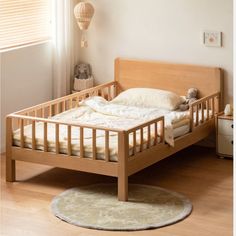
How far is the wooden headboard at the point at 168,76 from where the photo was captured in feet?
17.5

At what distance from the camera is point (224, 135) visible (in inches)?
201

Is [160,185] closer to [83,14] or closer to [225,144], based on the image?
[225,144]

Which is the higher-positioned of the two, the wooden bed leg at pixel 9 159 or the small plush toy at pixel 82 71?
the small plush toy at pixel 82 71

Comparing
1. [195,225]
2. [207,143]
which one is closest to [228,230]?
[195,225]

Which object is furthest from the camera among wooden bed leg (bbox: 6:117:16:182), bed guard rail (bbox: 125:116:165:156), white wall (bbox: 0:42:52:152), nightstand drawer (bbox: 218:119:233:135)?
white wall (bbox: 0:42:52:152)

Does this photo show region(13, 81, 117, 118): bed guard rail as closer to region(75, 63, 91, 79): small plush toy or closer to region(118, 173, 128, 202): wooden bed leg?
region(75, 63, 91, 79): small plush toy

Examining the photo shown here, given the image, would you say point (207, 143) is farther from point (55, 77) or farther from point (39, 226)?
point (39, 226)

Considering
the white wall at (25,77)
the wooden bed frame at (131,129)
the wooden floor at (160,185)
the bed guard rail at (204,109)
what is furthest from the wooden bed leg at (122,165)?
the white wall at (25,77)

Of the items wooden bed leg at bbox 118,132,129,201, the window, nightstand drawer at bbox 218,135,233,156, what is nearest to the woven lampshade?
the window

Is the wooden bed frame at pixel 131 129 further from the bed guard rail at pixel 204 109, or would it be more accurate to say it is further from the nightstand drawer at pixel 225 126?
the nightstand drawer at pixel 225 126

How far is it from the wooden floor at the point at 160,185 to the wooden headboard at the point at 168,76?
54 centimetres

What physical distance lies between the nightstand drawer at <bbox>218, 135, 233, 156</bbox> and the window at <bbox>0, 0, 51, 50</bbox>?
178 centimetres

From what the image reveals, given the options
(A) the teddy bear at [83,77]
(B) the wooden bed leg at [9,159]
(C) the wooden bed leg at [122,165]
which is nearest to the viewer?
(C) the wooden bed leg at [122,165]

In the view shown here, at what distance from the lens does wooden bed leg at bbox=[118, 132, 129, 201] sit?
4.01m
